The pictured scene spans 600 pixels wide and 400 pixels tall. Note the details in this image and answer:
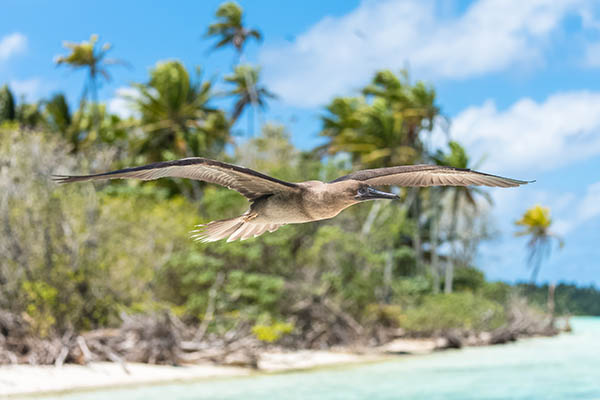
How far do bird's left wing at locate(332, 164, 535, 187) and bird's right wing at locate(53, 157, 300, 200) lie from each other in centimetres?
49

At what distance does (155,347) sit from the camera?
15656 millimetres

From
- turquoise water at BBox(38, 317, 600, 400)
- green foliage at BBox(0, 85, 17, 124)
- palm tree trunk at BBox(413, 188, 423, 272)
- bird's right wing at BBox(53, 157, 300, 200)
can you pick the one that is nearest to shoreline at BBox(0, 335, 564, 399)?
turquoise water at BBox(38, 317, 600, 400)

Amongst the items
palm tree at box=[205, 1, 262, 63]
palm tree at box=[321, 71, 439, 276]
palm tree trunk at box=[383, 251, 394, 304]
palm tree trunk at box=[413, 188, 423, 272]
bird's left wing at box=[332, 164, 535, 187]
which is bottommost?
palm tree trunk at box=[383, 251, 394, 304]

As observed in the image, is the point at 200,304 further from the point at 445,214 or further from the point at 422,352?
the point at 445,214

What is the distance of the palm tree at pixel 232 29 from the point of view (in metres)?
35.8

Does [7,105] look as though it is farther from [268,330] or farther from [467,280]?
[467,280]

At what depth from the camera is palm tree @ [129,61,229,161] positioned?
2862 centimetres

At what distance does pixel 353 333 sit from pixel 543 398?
23.1 feet

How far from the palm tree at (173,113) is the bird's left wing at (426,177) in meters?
23.5

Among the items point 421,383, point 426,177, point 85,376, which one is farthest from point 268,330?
point 426,177

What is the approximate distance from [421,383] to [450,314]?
741 centimetres

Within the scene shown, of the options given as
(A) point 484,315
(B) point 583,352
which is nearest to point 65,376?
(A) point 484,315

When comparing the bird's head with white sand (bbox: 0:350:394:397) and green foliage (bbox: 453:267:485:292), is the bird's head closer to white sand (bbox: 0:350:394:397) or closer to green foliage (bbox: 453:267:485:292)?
white sand (bbox: 0:350:394:397)

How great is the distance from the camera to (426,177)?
17.1 feet
